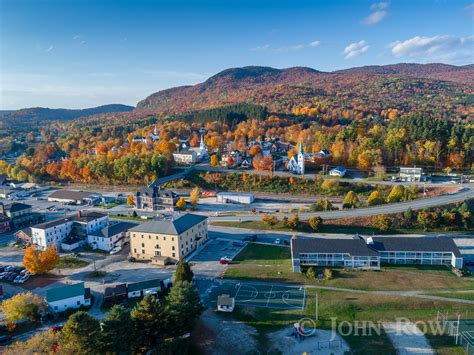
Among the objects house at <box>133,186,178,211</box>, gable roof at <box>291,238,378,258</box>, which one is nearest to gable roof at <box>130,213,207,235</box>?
gable roof at <box>291,238,378,258</box>

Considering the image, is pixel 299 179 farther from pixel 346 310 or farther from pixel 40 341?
pixel 40 341

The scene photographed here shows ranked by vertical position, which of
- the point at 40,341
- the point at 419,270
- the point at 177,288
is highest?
the point at 177,288

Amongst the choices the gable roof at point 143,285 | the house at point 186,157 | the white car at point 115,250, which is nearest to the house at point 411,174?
the house at point 186,157

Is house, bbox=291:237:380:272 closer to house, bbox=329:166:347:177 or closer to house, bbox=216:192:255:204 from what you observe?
house, bbox=216:192:255:204

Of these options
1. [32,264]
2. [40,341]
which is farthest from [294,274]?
[32,264]

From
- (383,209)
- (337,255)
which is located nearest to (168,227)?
(337,255)
